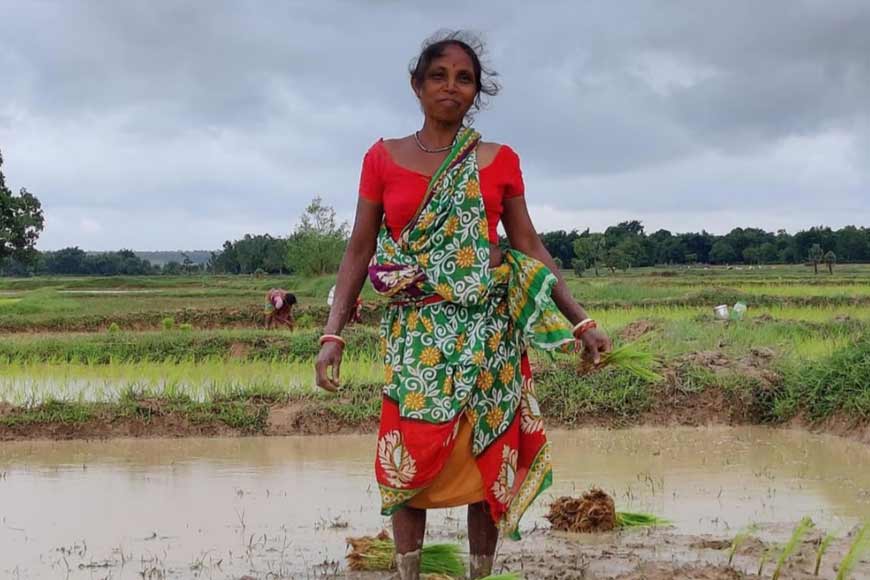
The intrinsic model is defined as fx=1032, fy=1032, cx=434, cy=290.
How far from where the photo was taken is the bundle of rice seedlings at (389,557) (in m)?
3.47

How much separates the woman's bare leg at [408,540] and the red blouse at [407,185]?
2.70ft

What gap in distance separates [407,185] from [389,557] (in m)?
1.46

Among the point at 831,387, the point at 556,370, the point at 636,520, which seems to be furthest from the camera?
the point at 556,370

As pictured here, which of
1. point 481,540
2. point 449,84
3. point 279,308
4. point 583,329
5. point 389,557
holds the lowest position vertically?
point 389,557

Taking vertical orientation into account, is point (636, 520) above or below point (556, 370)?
below

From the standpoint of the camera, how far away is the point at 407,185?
9.78 feet

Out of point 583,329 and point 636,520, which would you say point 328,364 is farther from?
Answer: point 636,520

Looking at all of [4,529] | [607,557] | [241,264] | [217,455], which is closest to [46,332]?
[217,455]

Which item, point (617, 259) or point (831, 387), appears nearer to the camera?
point (831, 387)

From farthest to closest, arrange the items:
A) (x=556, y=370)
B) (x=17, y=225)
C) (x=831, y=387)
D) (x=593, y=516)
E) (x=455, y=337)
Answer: (x=17, y=225) < (x=556, y=370) < (x=831, y=387) < (x=593, y=516) < (x=455, y=337)

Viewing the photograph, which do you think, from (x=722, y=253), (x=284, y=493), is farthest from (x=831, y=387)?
(x=722, y=253)

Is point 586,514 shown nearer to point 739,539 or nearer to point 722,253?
point 739,539

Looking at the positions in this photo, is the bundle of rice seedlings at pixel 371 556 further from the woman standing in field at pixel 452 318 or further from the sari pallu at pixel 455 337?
the sari pallu at pixel 455 337

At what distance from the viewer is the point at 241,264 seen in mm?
67938
